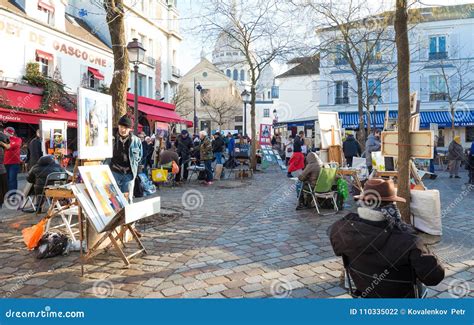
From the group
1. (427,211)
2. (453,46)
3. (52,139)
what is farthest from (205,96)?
(427,211)

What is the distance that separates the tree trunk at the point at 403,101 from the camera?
4621 millimetres

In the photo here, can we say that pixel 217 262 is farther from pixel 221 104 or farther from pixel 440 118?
pixel 221 104

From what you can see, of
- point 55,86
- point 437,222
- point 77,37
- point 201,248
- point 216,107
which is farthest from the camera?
point 216,107

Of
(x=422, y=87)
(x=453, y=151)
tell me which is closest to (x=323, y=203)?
(x=453, y=151)

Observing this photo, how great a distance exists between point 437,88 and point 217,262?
30.9 meters

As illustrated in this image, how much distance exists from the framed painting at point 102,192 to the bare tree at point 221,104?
50.4 metres

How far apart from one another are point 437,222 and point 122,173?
4.41m

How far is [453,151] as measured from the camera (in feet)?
47.9

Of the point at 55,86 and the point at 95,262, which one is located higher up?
the point at 55,86

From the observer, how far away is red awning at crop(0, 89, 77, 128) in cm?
1455

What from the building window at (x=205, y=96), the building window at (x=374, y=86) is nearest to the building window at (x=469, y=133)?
the building window at (x=374, y=86)

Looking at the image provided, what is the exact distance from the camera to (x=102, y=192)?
4863 millimetres

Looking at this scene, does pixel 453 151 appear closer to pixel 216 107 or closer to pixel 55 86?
pixel 55 86

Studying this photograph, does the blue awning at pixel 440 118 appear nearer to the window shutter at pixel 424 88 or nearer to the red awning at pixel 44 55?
the window shutter at pixel 424 88
